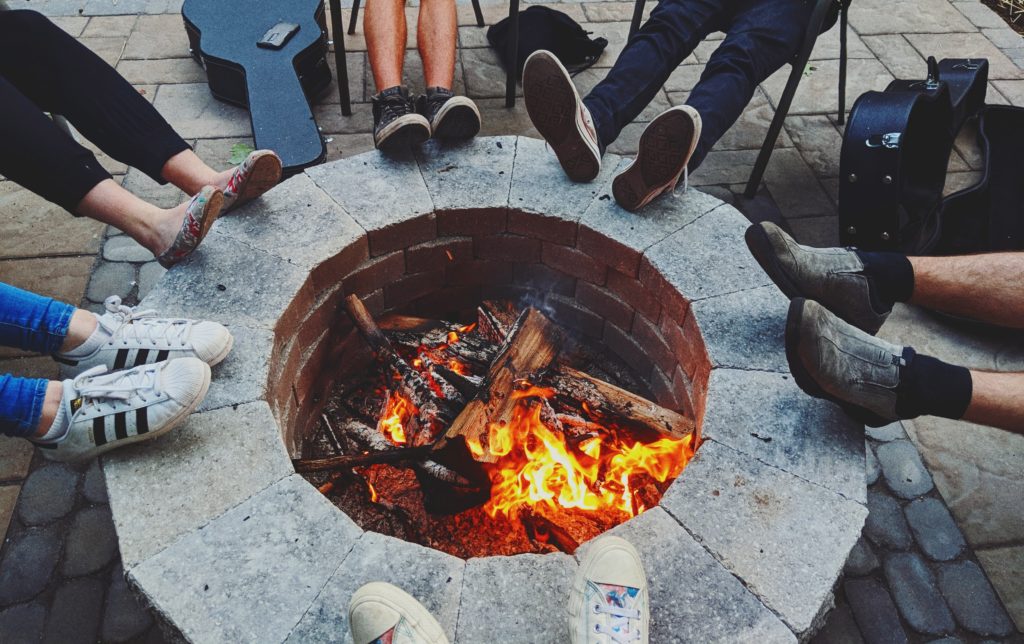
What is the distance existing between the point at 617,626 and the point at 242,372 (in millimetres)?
1333

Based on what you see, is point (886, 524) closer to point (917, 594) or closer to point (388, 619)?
point (917, 594)

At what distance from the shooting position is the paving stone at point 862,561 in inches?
97.7

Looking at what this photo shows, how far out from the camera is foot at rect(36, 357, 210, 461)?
78.4 inches

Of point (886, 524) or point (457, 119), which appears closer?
point (886, 524)

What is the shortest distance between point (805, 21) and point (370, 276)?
2.40 metres

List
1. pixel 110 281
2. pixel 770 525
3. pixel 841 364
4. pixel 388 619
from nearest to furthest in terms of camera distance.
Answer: pixel 388 619 < pixel 770 525 < pixel 841 364 < pixel 110 281

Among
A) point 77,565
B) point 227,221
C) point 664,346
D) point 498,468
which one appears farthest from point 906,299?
point 77,565

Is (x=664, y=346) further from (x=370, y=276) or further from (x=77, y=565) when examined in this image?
(x=77, y=565)

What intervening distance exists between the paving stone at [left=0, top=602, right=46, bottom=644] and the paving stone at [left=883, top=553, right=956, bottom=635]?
2770 millimetres

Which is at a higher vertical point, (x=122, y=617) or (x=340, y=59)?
(x=340, y=59)

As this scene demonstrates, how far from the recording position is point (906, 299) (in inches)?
101

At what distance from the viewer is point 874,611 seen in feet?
7.83

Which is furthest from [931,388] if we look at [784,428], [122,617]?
[122,617]

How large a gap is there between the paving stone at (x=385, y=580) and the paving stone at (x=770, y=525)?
0.64 m
